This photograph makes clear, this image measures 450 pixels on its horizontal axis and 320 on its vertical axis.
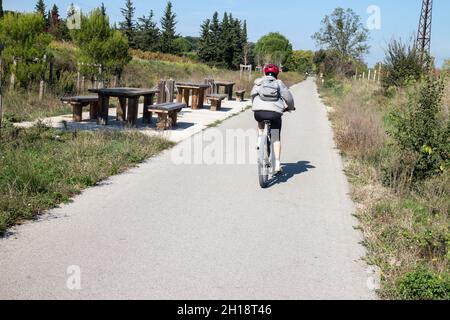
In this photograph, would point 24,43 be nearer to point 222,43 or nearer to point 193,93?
point 193,93

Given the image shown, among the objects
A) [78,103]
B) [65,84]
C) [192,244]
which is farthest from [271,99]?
[65,84]

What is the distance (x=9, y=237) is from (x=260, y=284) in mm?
2418

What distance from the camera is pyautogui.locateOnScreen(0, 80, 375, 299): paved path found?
3.79 meters

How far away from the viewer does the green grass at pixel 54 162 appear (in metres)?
5.48

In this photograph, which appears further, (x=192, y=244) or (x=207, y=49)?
(x=207, y=49)

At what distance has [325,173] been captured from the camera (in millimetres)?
8836

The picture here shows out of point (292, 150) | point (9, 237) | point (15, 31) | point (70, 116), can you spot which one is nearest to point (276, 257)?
point (9, 237)

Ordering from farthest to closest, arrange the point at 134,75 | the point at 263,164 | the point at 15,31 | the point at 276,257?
the point at 134,75, the point at 15,31, the point at 263,164, the point at 276,257

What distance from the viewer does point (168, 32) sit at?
247 feet

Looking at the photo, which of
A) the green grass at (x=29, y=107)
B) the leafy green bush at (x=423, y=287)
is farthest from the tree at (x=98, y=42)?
the leafy green bush at (x=423, y=287)

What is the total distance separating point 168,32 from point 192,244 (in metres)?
73.8

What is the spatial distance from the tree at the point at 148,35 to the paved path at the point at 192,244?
66.1 meters

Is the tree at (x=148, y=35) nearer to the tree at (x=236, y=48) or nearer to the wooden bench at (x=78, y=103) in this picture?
the tree at (x=236, y=48)
